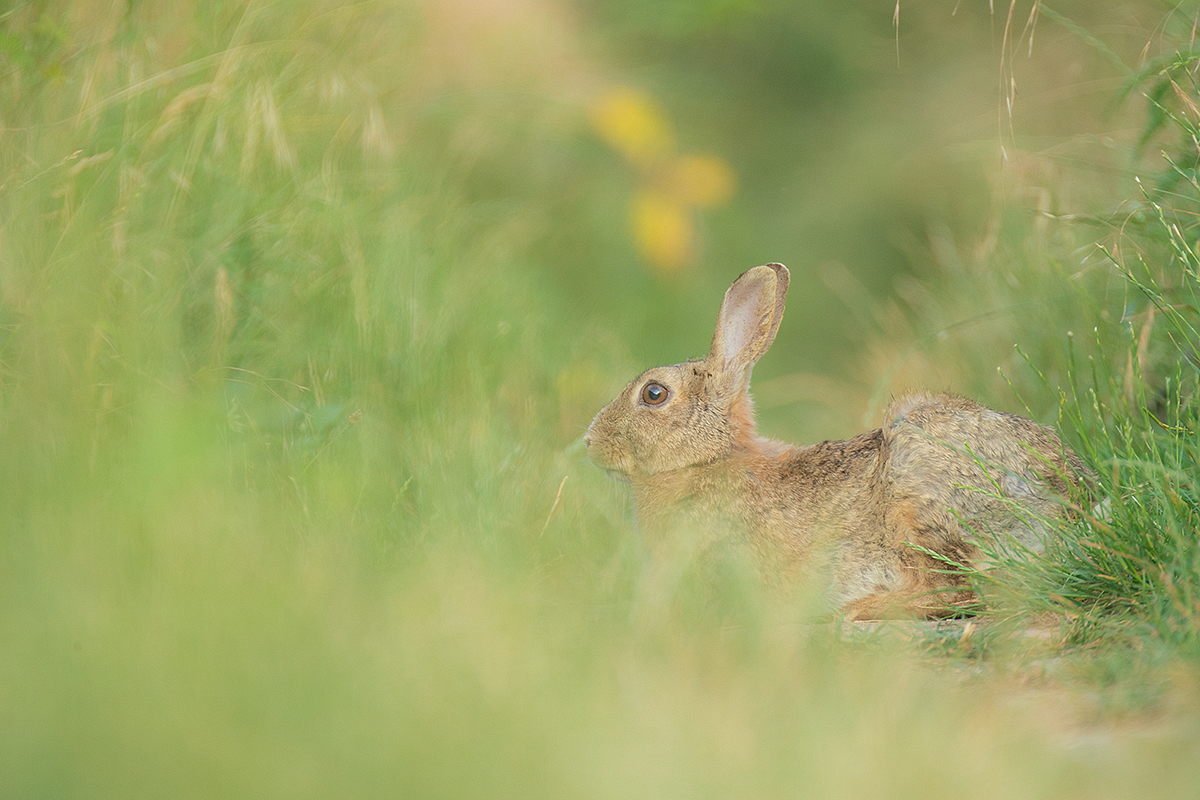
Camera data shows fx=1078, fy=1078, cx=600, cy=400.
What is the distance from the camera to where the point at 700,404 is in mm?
4988

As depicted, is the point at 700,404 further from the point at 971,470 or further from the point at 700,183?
the point at 700,183

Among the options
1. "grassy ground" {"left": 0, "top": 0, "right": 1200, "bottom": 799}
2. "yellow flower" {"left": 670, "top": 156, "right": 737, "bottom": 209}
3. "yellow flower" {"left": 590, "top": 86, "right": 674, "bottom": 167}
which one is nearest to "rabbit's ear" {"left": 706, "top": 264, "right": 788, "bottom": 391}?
"grassy ground" {"left": 0, "top": 0, "right": 1200, "bottom": 799}

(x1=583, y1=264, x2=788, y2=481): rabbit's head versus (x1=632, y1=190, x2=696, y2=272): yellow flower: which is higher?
(x1=632, y1=190, x2=696, y2=272): yellow flower

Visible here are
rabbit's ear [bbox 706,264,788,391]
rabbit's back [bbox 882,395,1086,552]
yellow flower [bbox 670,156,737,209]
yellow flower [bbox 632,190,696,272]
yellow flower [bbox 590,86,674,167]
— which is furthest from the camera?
yellow flower [bbox 670,156,737,209]

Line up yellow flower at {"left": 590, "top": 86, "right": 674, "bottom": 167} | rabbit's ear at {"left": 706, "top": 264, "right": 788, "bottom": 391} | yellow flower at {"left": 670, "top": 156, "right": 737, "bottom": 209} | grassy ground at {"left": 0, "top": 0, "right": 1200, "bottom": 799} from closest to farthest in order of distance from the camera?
1. grassy ground at {"left": 0, "top": 0, "right": 1200, "bottom": 799}
2. rabbit's ear at {"left": 706, "top": 264, "right": 788, "bottom": 391}
3. yellow flower at {"left": 590, "top": 86, "right": 674, "bottom": 167}
4. yellow flower at {"left": 670, "top": 156, "right": 737, "bottom": 209}

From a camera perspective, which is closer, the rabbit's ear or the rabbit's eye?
the rabbit's ear

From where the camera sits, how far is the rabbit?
4.05m

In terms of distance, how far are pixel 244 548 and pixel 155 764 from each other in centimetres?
92

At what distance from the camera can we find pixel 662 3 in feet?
31.1

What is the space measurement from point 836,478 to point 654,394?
3.17ft

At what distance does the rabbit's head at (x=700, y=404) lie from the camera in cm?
491

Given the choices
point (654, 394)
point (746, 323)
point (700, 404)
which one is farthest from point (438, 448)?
point (746, 323)

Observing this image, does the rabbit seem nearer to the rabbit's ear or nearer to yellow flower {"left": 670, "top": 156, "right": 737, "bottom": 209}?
the rabbit's ear

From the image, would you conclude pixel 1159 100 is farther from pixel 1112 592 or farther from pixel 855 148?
pixel 855 148
